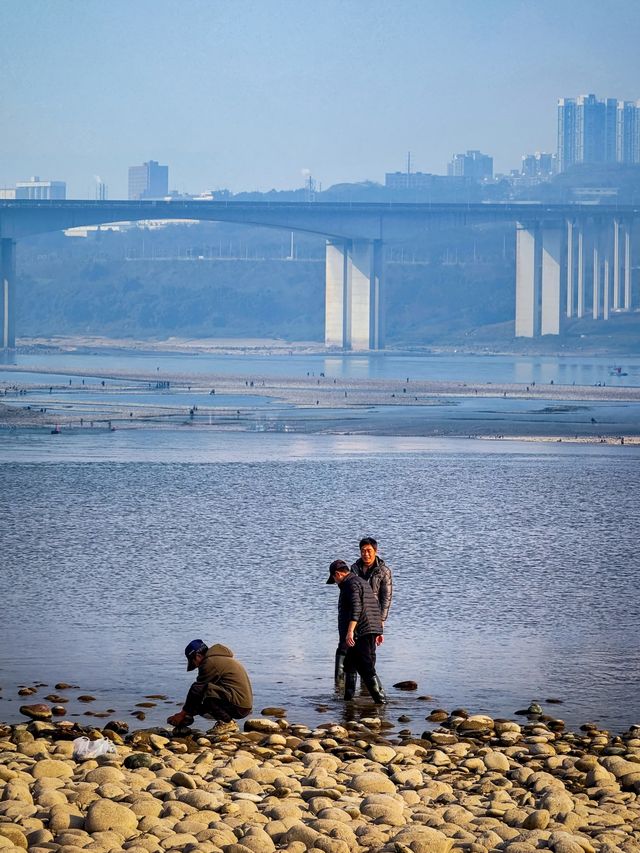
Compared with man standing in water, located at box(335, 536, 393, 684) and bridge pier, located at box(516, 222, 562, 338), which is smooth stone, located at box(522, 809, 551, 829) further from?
bridge pier, located at box(516, 222, 562, 338)

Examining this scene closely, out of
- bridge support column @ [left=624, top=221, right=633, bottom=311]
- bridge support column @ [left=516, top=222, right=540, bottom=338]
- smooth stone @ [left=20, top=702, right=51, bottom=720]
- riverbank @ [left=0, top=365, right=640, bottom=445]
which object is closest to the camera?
smooth stone @ [left=20, top=702, right=51, bottom=720]

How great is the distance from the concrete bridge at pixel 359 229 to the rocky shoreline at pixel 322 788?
113749mm

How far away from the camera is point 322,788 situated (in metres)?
10.2

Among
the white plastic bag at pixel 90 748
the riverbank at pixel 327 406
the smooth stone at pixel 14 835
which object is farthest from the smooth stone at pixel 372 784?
the riverbank at pixel 327 406

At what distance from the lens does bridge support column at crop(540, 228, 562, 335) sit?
140 meters

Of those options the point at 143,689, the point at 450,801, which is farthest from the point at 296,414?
the point at 450,801

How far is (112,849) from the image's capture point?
8.92 meters

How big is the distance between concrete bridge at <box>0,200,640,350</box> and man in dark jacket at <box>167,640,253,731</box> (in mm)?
113200

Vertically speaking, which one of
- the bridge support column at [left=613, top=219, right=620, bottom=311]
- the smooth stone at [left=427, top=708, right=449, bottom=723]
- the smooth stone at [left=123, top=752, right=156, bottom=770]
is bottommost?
the smooth stone at [left=427, top=708, right=449, bottom=723]

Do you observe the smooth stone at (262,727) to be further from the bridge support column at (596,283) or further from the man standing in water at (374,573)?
the bridge support column at (596,283)

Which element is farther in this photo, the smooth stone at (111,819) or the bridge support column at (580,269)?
the bridge support column at (580,269)

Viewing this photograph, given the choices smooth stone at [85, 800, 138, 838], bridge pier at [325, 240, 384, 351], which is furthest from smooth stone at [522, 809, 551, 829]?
bridge pier at [325, 240, 384, 351]

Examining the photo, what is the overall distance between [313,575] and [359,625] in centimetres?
708

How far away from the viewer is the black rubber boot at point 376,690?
43.3ft
